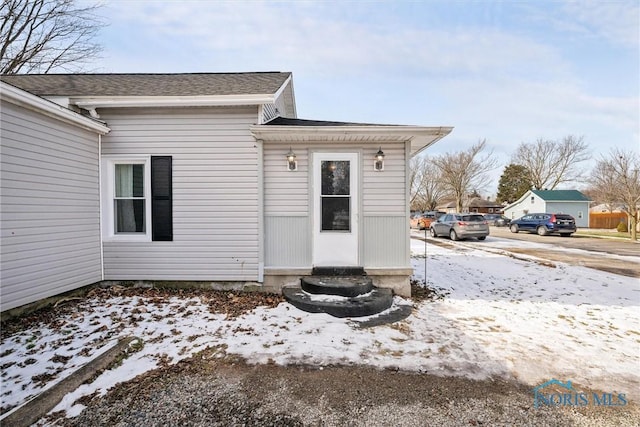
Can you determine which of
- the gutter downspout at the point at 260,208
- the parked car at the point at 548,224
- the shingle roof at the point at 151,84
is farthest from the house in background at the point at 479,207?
the gutter downspout at the point at 260,208

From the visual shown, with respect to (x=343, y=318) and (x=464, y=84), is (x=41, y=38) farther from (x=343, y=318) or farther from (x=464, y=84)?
(x=464, y=84)

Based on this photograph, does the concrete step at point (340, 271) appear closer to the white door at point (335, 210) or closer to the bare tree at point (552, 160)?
the white door at point (335, 210)

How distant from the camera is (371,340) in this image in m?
3.56

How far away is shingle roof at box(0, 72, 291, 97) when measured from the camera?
17.2ft

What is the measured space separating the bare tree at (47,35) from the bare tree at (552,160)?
155 feet

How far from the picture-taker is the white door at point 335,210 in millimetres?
5258

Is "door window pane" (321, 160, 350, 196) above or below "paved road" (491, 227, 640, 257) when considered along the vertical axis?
above

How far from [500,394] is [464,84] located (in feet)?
70.5

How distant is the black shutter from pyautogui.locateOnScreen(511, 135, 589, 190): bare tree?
1837 inches

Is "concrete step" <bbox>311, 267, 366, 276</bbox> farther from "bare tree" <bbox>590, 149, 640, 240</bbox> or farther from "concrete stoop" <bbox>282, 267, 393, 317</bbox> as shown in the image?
"bare tree" <bbox>590, 149, 640, 240</bbox>

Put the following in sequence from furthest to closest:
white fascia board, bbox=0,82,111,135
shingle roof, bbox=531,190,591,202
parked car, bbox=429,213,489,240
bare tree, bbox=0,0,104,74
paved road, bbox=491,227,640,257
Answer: shingle roof, bbox=531,190,591,202
parked car, bbox=429,213,489,240
bare tree, bbox=0,0,104,74
paved road, bbox=491,227,640,257
white fascia board, bbox=0,82,111,135

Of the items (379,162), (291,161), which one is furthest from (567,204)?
(291,161)

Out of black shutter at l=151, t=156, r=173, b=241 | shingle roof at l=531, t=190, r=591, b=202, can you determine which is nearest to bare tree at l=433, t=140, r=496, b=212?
shingle roof at l=531, t=190, r=591, b=202

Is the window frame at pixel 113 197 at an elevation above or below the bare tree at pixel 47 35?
below
